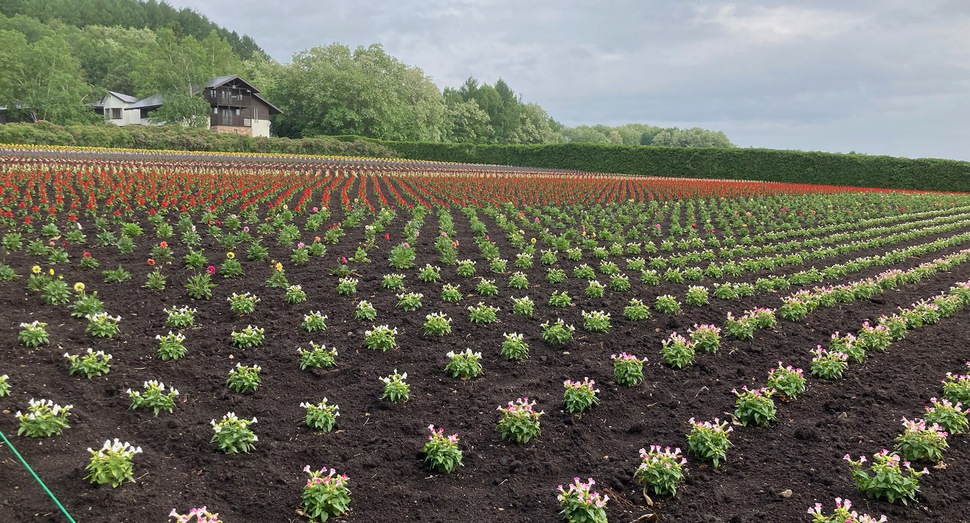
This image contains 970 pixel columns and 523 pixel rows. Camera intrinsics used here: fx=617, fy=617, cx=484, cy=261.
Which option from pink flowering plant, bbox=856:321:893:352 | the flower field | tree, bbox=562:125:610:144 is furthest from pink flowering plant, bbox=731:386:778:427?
tree, bbox=562:125:610:144

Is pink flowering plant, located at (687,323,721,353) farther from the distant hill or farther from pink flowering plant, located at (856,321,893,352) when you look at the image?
the distant hill

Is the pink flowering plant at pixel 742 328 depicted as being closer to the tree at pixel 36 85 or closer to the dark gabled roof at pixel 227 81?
the tree at pixel 36 85

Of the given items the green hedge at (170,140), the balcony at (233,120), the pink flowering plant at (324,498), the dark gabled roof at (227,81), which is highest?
the dark gabled roof at (227,81)

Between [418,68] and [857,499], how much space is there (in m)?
71.6

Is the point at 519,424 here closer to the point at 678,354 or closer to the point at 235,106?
the point at 678,354

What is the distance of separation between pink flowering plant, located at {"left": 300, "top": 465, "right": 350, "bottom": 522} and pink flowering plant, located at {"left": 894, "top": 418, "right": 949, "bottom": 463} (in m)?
3.90

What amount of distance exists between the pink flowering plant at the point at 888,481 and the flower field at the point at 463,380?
18 mm

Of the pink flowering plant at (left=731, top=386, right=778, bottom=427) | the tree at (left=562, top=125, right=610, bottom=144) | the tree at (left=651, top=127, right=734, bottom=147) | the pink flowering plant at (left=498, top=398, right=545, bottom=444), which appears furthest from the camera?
the tree at (left=562, top=125, right=610, bottom=144)

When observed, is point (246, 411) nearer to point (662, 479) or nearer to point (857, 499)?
point (662, 479)

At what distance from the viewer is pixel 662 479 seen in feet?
Answer: 13.1

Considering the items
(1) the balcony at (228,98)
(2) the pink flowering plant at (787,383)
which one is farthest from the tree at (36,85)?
(2) the pink flowering plant at (787,383)

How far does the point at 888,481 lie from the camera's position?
390 cm

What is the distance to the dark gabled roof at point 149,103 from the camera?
64.1 meters

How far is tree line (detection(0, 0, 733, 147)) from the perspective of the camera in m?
55.4
